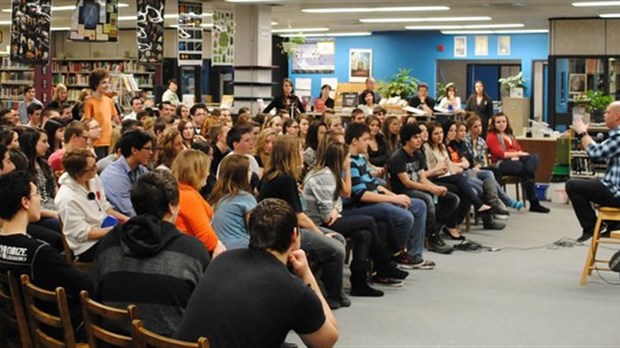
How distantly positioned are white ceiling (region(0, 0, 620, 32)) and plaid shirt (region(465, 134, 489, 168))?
4.64 m

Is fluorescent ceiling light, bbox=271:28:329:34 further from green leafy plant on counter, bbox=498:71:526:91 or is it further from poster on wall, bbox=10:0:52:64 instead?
poster on wall, bbox=10:0:52:64

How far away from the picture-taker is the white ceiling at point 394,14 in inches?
617

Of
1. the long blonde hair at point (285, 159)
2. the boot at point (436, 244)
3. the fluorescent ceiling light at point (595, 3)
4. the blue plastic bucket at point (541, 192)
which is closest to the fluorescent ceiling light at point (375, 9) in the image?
the fluorescent ceiling light at point (595, 3)

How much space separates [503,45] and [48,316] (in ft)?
69.6

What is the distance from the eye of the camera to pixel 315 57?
84.1 feet

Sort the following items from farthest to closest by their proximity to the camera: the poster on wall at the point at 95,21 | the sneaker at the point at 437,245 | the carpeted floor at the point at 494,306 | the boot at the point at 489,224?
the poster on wall at the point at 95,21 → the boot at the point at 489,224 → the sneaker at the point at 437,245 → the carpeted floor at the point at 494,306

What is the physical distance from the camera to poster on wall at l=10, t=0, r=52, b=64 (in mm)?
12539

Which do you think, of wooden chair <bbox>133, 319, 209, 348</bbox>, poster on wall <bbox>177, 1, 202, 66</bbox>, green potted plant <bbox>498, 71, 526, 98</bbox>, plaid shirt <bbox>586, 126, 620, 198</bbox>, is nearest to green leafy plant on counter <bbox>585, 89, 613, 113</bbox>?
poster on wall <bbox>177, 1, 202, 66</bbox>

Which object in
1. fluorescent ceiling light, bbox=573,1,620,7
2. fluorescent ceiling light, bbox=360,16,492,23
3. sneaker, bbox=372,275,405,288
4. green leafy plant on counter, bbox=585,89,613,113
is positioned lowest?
sneaker, bbox=372,275,405,288

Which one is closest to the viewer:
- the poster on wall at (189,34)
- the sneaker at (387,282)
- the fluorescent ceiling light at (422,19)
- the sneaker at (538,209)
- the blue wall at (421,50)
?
the sneaker at (387,282)

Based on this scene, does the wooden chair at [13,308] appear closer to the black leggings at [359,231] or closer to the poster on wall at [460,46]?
the black leggings at [359,231]

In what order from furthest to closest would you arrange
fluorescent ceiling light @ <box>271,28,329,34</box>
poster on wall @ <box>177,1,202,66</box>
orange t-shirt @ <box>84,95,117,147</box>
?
fluorescent ceiling light @ <box>271,28,329,34</box>
poster on wall @ <box>177,1,202,66</box>
orange t-shirt @ <box>84,95,117,147</box>

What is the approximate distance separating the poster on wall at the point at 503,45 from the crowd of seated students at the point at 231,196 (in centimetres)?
1338

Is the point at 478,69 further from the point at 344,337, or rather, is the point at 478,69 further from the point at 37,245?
the point at 37,245
